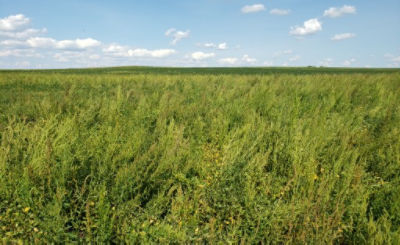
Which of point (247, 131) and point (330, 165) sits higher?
point (247, 131)

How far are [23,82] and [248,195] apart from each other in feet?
51.6

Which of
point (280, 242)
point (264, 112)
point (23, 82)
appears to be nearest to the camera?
point (280, 242)

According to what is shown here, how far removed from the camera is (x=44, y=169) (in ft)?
8.09

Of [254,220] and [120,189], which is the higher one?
[120,189]

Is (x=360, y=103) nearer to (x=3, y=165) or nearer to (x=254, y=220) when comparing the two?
(x=254, y=220)

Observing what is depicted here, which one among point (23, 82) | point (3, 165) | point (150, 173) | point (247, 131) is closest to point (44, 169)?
point (3, 165)

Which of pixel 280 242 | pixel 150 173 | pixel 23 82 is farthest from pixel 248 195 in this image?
pixel 23 82

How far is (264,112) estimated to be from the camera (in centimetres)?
626

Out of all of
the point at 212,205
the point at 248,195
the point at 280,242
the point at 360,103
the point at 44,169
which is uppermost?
the point at 360,103

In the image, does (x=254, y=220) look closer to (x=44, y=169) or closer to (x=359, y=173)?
(x=359, y=173)

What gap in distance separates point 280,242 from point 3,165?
9.56 ft

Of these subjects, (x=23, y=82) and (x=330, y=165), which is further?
(x=23, y=82)

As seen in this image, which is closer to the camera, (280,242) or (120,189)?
(280,242)

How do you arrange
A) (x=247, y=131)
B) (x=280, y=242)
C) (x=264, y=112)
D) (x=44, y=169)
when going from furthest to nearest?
(x=264, y=112), (x=247, y=131), (x=44, y=169), (x=280, y=242)
